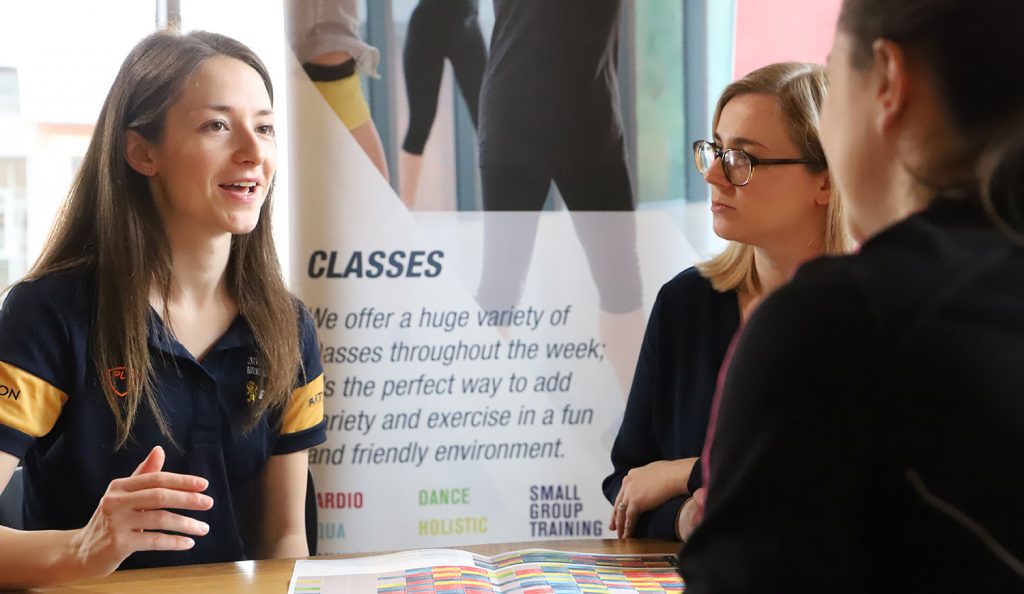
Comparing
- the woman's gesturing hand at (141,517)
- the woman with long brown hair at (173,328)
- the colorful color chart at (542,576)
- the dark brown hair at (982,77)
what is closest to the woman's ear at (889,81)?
the dark brown hair at (982,77)

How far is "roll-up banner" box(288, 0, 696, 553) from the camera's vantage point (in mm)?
3221

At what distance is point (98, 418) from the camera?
1840mm

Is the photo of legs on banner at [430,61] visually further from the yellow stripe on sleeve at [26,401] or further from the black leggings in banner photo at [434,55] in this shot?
the yellow stripe on sleeve at [26,401]

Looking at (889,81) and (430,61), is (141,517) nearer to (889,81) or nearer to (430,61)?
(889,81)

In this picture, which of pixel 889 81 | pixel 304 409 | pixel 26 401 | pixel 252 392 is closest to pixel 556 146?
pixel 304 409

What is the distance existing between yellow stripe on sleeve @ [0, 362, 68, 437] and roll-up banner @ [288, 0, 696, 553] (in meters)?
1.45

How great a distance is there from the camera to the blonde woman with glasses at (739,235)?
79.6 inches

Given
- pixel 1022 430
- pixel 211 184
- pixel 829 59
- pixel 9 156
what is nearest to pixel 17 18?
pixel 9 156

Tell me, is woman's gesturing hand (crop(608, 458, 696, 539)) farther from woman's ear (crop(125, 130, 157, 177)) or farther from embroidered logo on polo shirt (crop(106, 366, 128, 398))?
woman's ear (crop(125, 130, 157, 177))

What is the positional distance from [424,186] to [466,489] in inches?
40.2

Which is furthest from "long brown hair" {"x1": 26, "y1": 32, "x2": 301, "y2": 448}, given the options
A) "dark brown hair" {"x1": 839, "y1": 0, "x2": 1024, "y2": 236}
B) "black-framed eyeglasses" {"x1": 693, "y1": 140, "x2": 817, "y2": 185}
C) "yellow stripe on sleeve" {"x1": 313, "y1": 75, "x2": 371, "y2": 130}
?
"dark brown hair" {"x1": 839, "y1": 0, "x2": 1024, "y2": 236}

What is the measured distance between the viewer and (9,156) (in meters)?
3.38

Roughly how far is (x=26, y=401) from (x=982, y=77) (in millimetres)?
1637

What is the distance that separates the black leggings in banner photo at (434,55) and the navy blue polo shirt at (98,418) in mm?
1395
